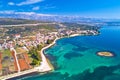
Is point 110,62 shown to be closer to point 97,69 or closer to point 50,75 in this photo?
point 97,69

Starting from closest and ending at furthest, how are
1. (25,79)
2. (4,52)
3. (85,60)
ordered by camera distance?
(25,79) → (85,60) → (4,52)

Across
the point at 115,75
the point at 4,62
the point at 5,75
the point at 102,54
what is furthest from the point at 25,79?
the point at 102,54

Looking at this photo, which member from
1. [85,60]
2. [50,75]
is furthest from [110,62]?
[50,75]

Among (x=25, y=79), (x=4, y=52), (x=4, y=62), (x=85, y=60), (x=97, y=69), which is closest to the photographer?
(x=25, y=79)

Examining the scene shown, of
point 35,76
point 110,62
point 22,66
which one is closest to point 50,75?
point 35,76

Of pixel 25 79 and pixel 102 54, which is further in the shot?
pixel 102 54

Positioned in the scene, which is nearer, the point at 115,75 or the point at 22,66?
the point at 115,75

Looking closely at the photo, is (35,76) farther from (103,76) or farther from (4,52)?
(4,52)

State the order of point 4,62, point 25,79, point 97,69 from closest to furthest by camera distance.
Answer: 1. point 25,79
2. point 97,69
3. point 4,62

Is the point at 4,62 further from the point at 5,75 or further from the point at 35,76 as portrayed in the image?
the point at 35,76
